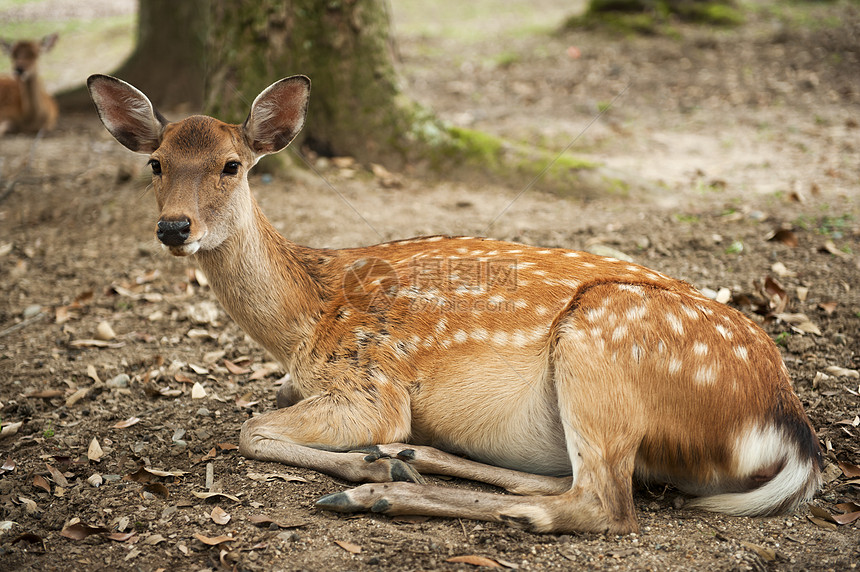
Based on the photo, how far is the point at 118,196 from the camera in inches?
282

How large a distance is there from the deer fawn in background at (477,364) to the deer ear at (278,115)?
0.01 metres

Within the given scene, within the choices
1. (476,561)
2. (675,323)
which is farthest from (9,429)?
(675,323)

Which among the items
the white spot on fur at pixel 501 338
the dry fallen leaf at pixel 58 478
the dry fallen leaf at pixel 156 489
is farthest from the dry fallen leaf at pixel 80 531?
the white spot on fur at pixel 501 338

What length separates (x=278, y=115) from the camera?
3945 millimetres

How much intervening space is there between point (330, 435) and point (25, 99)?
9.36 metres

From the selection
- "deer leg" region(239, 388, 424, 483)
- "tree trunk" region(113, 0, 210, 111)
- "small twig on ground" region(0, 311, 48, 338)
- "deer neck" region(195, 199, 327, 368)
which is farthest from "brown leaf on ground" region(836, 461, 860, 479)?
"tree trunk" region(113, 0, 210, 111)

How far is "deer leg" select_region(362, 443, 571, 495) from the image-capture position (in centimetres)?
348

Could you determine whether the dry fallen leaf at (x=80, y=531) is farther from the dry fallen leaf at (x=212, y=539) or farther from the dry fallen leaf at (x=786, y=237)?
the dry fallen leaf at (x=786, y=237)

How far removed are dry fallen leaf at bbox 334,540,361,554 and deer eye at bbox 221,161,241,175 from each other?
193 cm

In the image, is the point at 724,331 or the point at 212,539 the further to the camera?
the point at 724,331

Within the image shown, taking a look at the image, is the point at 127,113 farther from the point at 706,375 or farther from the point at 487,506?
the point at 706,375

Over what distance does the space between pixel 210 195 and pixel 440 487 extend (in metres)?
1.83

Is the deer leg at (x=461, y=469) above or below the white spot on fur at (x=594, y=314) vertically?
below

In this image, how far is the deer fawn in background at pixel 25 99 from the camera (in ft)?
34.3
